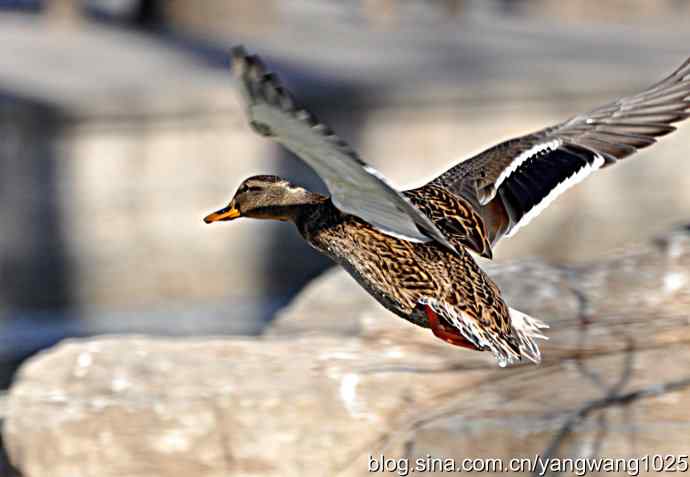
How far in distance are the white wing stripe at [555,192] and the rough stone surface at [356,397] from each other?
0.50 metres

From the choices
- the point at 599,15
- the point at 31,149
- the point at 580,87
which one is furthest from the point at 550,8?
the point at 31,149

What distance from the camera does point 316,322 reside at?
19.4 ft

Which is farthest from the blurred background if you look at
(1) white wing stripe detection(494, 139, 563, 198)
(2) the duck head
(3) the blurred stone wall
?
(1) white wing stripe detection(494, 139, 563, 198)

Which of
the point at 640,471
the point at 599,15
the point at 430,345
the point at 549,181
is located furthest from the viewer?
the point at 599,15

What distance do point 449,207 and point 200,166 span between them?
19.5 ft

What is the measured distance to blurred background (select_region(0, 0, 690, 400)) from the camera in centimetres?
1026

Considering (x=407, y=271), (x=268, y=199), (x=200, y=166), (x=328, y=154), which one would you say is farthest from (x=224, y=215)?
(x=200, y=166)

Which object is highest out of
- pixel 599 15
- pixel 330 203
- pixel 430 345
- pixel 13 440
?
pixel 599 15

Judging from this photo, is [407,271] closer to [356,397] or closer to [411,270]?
[411,270]

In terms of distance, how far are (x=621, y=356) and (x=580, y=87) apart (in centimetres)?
667

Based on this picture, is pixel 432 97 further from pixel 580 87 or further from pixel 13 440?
pixel 13 440

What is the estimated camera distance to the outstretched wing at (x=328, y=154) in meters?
3.49

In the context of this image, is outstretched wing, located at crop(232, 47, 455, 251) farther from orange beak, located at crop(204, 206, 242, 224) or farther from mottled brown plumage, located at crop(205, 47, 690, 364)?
orange beak, located at crop(204, 206, 242, 224)

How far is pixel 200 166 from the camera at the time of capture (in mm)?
10523
